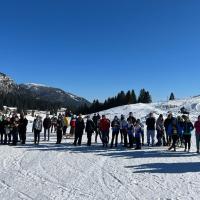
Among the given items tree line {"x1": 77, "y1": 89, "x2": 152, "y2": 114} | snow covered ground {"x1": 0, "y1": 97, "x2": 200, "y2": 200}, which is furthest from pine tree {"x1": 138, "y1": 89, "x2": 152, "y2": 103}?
snow covered ground {"x1": 0, "y1": 97, "x2": 200, "y2": 200}

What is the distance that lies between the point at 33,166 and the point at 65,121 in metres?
12.6

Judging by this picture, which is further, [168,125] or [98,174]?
[168,125]

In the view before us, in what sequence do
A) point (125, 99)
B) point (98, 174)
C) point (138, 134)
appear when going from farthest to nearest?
point (125, 99), point (138, 134), point (98, 174)

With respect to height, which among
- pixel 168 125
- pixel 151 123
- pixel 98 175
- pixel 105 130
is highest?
pixel 151 123

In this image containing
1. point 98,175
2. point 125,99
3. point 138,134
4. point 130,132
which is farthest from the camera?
point 125,99

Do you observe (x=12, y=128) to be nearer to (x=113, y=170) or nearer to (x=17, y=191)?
(x=113, y=170)

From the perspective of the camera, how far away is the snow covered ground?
29.8 feet

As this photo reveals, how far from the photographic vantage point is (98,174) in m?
11.5

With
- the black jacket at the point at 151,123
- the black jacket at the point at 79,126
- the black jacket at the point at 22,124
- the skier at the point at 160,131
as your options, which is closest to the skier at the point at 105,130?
the black jacket at the point at 79,126

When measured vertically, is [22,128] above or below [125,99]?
below

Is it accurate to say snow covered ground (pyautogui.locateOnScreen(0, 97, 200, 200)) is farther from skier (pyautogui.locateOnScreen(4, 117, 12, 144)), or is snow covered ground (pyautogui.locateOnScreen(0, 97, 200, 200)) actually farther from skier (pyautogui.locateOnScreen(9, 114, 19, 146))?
skier (pyautogui.locateOnScreen(4, 117, 12, 144))

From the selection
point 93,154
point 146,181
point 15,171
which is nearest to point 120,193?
point 146,181

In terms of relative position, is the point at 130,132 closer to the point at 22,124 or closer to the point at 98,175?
the point at 22,124

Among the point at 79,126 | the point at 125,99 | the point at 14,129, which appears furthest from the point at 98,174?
the point at 125,99
